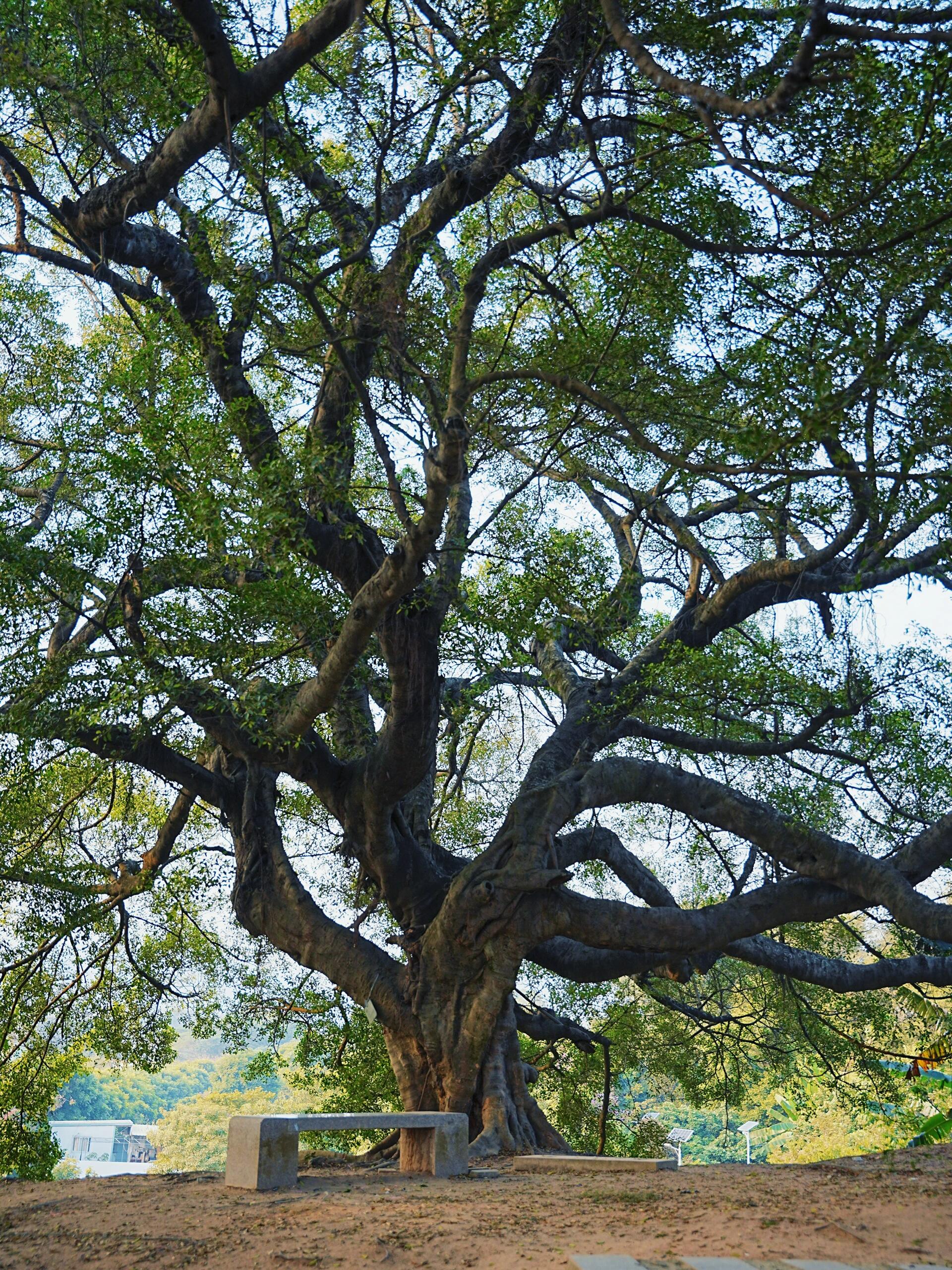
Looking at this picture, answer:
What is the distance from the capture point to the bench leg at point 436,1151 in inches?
278

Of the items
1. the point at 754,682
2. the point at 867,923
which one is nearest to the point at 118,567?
the point at 754,682

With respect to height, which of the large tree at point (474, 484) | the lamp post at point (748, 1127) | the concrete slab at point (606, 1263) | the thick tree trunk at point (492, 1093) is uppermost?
the large tree at point (474, 484)

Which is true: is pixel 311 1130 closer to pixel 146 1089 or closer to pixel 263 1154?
pixel 263 1154

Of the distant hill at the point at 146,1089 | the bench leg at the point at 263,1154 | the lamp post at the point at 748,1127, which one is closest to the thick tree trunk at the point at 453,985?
the bench leg at the point at 263,1154

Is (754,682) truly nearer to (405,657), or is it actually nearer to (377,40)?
(405,657)

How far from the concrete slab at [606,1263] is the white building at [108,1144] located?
4814 centimetres

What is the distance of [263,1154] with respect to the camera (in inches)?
253

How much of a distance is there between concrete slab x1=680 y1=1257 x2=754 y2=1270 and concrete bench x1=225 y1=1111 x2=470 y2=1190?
3.11 meters

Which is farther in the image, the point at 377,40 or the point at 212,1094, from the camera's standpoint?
the point at 212,1094

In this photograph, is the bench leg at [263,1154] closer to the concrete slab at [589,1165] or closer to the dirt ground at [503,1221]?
the dirt ground at [503,1221]

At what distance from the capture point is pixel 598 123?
7848 millimetres

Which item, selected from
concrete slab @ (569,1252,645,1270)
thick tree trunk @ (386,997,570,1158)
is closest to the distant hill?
thick tree trunk @ (386,997,570,1158)

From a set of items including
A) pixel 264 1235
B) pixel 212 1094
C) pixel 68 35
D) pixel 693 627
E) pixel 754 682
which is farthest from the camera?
pixel 212 1094

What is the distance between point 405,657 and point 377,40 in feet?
15.3
